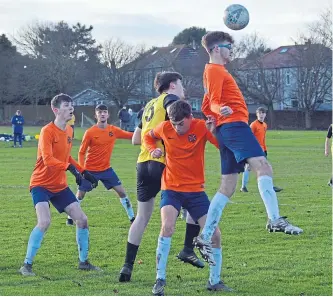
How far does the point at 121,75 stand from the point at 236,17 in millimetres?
76144

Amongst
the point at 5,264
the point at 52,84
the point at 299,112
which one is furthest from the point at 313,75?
the point at 5,264

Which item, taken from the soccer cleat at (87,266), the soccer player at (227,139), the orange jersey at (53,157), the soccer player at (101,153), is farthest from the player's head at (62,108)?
the soccer player at (101,153)

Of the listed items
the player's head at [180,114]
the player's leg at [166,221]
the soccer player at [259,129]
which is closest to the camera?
the player's head at [180,114]

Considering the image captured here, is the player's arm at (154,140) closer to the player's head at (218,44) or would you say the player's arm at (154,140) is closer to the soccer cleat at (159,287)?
the player's head at (218,44)

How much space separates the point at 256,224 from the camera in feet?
45.6

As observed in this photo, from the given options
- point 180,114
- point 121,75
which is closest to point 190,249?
point 180,114

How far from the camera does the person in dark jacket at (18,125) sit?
142 ft

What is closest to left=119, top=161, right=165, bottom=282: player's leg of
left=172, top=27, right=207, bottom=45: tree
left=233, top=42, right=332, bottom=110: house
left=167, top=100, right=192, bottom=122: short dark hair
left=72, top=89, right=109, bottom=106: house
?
left=167, top=100, right=192, bottom=122: short dark hair

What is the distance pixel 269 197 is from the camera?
326 inches

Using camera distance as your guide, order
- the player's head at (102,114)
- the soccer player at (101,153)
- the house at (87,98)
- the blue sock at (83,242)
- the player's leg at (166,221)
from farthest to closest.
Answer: the house at (87,98) → the soccer player at (101,153) → the player's head at (102,114) → the blue sock at (83,242) → the player's leg at (166,221)

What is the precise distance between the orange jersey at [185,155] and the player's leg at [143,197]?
1.17 feet

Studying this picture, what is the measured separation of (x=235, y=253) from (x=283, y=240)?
1308 millimetres

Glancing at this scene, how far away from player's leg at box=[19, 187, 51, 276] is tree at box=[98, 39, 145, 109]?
74672mm

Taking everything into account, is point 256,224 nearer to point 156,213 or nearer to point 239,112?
point 156,213
